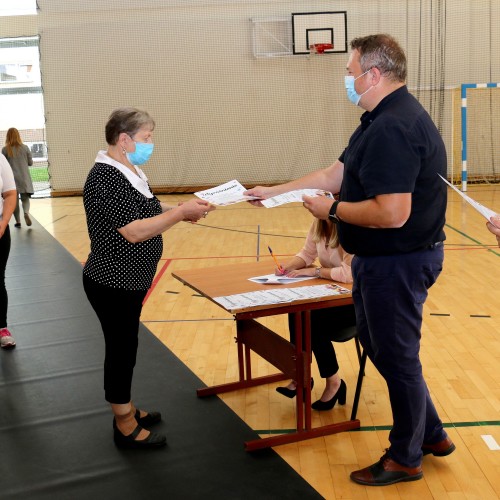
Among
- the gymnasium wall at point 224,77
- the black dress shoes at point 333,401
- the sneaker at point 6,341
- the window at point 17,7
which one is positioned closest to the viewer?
the black dress shoes at point 333,401

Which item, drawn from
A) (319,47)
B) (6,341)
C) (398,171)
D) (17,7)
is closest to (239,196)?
(398,171)

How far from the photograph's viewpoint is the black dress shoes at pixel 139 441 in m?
3.07

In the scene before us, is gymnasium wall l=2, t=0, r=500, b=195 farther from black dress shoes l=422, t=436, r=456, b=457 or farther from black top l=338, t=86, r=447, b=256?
black top l=338, t=86, r=447, b=256

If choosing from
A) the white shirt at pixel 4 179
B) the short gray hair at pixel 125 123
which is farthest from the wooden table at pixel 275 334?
the white shirt at pixel 4 179

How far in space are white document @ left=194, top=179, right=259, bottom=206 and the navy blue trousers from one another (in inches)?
24.7

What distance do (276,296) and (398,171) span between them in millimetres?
968

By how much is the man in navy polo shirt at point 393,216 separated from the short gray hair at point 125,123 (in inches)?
31.0

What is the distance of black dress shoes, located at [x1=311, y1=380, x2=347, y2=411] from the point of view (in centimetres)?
346

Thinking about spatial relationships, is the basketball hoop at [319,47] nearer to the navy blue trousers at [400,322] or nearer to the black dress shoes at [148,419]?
the black dress shoes at [148,419]

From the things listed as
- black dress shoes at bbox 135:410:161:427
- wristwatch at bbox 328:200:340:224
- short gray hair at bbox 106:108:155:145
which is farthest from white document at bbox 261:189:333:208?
black dress shoes at bbox 135:410:161:427

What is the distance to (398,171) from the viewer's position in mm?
2283

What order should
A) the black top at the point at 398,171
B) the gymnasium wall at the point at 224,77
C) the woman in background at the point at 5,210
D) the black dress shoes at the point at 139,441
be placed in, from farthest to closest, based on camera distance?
the gymnasium wall at the point at 224,77 → the woman in background at the point at 5,210 → the black dress shoes at the point at 139,441 → the black top at the point at 398,171

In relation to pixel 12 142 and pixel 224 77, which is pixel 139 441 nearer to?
pixel 12 142

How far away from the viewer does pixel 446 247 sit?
7.61 m
